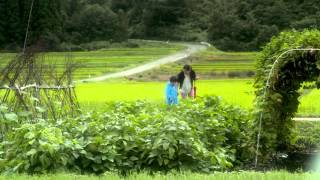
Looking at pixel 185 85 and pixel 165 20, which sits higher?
pixel 165 20

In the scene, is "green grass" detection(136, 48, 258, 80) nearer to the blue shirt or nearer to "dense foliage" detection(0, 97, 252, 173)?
the blue shirt

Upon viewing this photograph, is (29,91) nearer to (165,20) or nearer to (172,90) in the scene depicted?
(172,90)

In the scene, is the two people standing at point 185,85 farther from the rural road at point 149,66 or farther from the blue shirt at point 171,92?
the rural road at point 149,66

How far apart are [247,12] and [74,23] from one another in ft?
78.9

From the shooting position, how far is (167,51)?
6756 centimetres

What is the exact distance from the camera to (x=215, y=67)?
46.8 metres

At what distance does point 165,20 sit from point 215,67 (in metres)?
42.8

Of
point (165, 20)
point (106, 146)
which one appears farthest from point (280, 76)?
point (165, 20)

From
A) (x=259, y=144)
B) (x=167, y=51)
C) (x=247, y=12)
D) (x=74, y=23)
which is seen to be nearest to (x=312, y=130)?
(x=259, y=144)

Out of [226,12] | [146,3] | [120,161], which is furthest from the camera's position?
[146,3]

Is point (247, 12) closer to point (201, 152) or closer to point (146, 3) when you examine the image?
point (146, 3)

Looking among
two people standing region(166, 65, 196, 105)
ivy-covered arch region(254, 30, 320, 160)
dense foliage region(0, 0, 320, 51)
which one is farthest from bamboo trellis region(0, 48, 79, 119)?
dense foliage region(0, 0, 320, 51)

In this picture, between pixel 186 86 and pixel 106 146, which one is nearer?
pixel 106 146

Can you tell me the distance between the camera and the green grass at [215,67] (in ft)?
139
